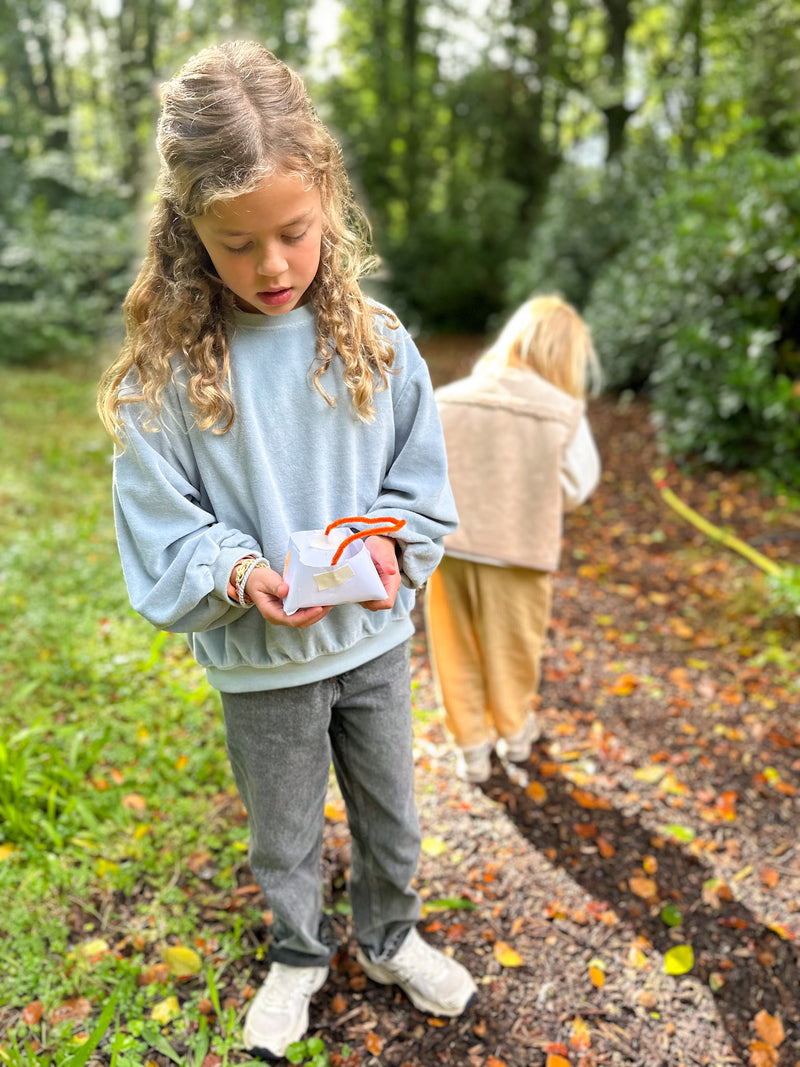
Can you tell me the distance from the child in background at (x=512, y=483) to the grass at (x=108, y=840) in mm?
975

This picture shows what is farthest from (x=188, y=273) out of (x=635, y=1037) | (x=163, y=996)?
A: (x=635, y=1037)

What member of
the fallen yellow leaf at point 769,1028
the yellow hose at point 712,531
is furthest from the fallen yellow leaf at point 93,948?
the yellow hose at point 712,531

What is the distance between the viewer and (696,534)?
5.04 metres

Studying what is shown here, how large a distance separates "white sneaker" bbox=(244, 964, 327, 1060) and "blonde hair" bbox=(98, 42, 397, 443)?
4.65ft

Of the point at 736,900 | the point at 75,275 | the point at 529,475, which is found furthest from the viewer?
the point at 75,275

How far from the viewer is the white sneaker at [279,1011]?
1930 mm

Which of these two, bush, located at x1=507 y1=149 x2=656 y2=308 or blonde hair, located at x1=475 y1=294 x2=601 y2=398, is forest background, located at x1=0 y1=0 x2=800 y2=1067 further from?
blonde hair, located at x1=475 y1=294 x2=601 y2=398

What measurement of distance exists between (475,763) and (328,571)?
173 centimetres

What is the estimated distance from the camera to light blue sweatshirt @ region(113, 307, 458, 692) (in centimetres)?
143

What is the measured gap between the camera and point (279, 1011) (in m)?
1.96

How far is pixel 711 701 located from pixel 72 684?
2692 millimetres

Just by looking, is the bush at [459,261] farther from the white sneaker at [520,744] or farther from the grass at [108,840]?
the white sneaker at [520,744]

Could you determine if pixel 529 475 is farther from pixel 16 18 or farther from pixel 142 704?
pixel 16 18

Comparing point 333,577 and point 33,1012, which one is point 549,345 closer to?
point 333,577
